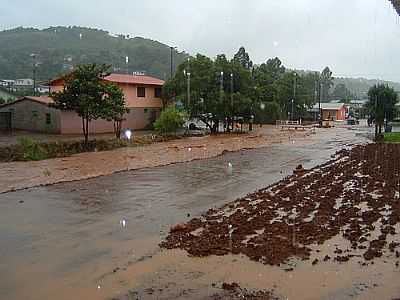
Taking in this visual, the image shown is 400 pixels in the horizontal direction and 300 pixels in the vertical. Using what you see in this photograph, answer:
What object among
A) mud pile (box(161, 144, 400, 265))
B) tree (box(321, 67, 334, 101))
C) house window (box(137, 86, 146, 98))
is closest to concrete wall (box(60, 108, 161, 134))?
house window (box(137, 86, 146, 98))

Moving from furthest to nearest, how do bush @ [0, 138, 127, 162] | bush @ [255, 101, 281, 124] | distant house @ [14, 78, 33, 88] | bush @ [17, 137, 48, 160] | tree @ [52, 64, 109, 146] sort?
1. distant house @ [14, 78, 33, 88]
2. bush @ [255, 101, 281, 124]
3. tree @ [52, 64, 109, 146]
4. bush @ [17, 137, 48, 160]
5. bush @ [0, 138, 127, 162]

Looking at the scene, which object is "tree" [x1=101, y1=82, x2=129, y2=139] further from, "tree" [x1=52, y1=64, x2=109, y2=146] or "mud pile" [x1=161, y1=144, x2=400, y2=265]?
"mud pile" [x1=161, y1=144, x2=400, y2=265]

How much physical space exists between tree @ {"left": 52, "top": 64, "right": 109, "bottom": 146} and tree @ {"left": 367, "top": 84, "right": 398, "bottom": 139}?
19.2 meters

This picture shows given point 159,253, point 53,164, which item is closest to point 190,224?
point 159,253

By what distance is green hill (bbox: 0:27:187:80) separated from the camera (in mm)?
65188

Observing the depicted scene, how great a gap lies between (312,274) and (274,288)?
737 millimetres

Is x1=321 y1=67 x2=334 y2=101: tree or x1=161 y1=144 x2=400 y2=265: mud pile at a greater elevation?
x1=321 y1=67 x2=334 y2=101: tree

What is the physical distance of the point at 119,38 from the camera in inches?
3905

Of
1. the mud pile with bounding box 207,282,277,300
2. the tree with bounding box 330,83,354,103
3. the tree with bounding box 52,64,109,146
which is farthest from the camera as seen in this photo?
the tree with bounding box 330,83,354,103

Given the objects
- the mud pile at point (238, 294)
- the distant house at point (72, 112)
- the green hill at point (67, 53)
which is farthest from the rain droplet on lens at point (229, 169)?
A: the green hill at point (67, 53)

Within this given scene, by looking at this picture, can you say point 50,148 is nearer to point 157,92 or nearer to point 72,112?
point 72,112

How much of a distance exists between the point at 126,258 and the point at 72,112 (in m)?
23.2

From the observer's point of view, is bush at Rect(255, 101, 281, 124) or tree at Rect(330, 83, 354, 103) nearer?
bush at Rect(255, 101, 281, 124)

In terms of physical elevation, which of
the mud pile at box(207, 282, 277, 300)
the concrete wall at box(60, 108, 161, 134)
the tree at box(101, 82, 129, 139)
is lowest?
the mud pile at box(207, 282, 277, 300)
